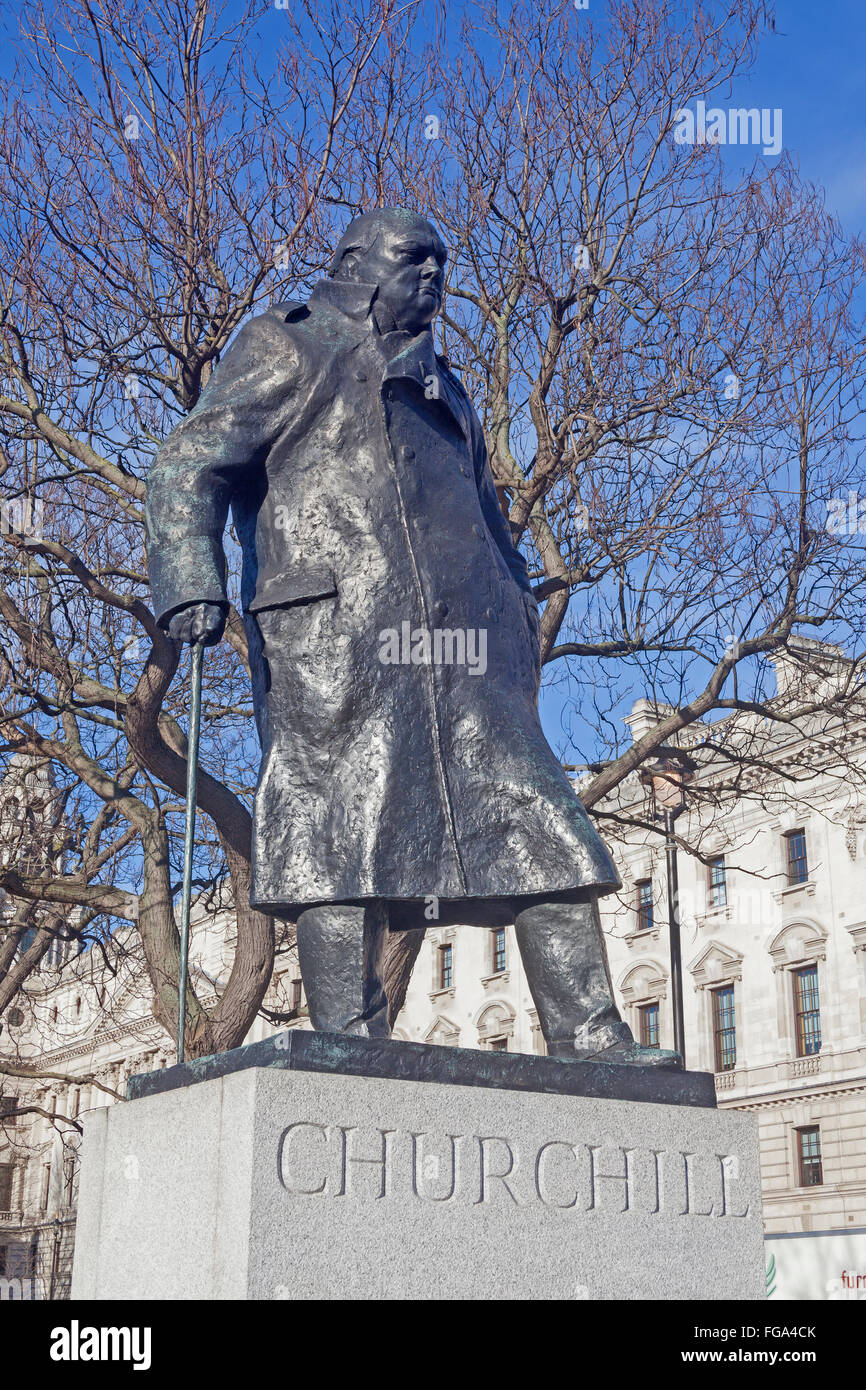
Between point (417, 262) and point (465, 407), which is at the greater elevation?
point (417, 262)

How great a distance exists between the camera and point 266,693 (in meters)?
4.45

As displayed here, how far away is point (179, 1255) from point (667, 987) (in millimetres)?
37647

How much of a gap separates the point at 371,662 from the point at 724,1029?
36929 mm

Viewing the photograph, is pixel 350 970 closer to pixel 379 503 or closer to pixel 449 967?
pixel 379 503

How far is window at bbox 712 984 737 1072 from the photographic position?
39.0 m

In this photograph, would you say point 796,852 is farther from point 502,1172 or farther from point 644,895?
point 502,1172

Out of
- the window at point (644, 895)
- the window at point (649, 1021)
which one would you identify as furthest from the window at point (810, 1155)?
the window at point (644, 895)

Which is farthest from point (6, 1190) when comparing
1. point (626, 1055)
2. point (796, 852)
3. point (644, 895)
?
point (626, 1055)

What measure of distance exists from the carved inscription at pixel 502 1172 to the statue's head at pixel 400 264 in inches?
97.2

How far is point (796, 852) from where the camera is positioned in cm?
3853

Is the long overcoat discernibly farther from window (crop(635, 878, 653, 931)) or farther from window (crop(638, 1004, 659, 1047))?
window (crop(638, 1004, 659, 1047))

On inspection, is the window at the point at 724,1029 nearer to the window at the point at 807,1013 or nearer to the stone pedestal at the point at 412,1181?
the window at the point at 807,1013

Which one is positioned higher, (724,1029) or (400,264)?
(724,1029)

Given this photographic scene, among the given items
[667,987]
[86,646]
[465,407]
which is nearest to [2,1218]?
[667,987]
